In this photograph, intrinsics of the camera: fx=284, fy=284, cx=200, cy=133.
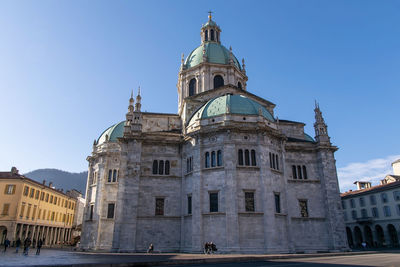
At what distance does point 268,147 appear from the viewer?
95.3 ft

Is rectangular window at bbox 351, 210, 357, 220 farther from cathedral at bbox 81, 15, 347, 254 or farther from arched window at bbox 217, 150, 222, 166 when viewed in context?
arched window at bbox 217, 150, 222, 166

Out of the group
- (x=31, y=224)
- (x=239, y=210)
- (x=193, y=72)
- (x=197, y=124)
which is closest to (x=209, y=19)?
(x=193, y=72)

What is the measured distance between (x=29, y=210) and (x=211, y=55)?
37.0m

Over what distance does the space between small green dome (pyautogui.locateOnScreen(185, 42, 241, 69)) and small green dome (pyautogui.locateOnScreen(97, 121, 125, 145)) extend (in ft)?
44.5

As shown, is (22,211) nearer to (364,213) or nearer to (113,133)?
(113,133)

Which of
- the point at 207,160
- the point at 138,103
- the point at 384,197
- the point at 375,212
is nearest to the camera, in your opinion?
the point at 207,160

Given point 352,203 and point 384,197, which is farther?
point 352,203

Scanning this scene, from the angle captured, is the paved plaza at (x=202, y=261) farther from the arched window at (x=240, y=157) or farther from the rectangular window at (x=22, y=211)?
the rectangular window at (x=22, y=211)

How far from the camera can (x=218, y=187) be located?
27.3 m

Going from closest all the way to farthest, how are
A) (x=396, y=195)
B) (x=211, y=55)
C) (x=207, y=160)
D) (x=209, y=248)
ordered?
(x=209, y=248) → (x=207, y=160) → (x=211, y=55) → (x=396, y=195)

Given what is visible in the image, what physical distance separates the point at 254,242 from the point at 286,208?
211 inches

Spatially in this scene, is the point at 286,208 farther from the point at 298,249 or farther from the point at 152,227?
the point at 152,227

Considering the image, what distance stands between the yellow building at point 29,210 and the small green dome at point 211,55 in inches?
1216

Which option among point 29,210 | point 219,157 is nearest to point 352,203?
point 219,157
